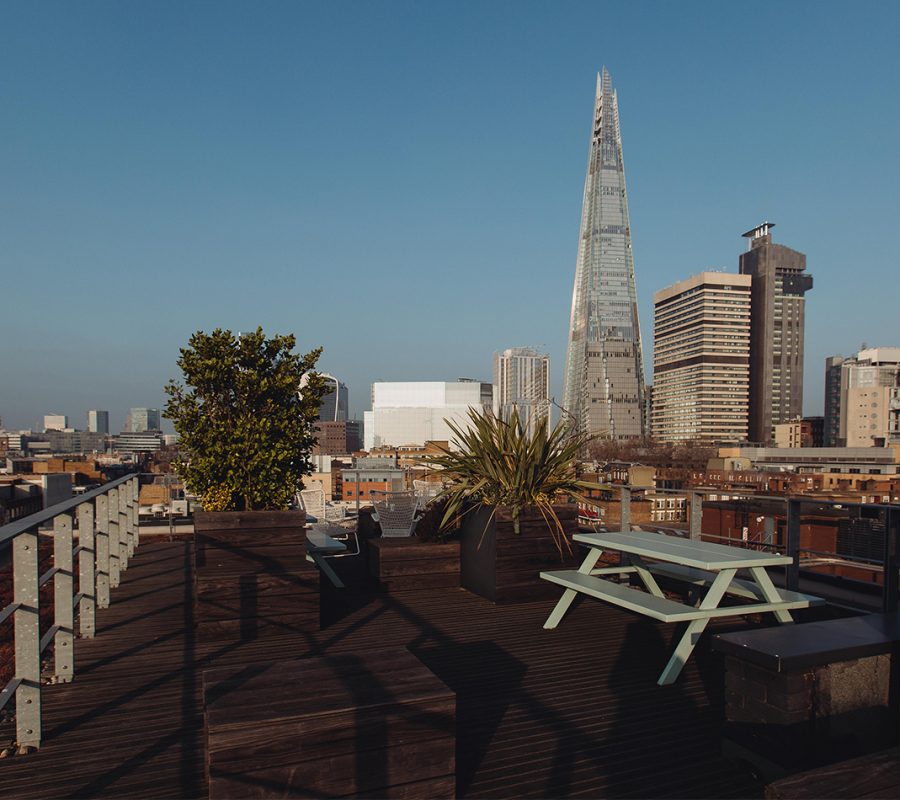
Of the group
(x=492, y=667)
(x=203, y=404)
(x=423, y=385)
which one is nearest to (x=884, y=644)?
(x=492, y=667)

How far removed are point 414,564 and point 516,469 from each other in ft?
3.88

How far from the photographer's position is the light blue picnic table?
3383 mm

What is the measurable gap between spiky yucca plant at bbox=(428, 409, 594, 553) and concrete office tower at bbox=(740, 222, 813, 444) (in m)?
153

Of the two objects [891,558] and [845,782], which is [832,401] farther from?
[845,782]

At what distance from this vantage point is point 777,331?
15625 centimetres

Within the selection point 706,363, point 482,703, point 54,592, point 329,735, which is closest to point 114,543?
point 54,592

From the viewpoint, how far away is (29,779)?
237 centimetres

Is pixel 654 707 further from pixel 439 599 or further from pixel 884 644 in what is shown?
pixel 439 599

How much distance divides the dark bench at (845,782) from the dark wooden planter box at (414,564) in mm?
4080

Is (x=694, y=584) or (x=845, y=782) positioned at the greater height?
(x=845, y=782)

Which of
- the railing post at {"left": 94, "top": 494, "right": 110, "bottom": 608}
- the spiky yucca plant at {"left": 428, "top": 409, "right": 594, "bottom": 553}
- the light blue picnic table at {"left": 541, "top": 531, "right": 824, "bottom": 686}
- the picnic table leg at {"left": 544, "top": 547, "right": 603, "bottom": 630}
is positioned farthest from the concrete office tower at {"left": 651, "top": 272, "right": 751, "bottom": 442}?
the railing post at {"left": 94, "top": 494, "right": 110, "bottom": 608}

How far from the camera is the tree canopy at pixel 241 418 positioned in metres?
4.76

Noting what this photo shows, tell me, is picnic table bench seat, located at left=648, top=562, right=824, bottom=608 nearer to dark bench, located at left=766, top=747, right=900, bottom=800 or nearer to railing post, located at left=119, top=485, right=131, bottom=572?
dark bench, located at left=766, top=747, right=900, bottom=800

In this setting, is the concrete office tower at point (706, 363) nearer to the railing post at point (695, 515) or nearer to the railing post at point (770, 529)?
the railing post at point (770, 529)
